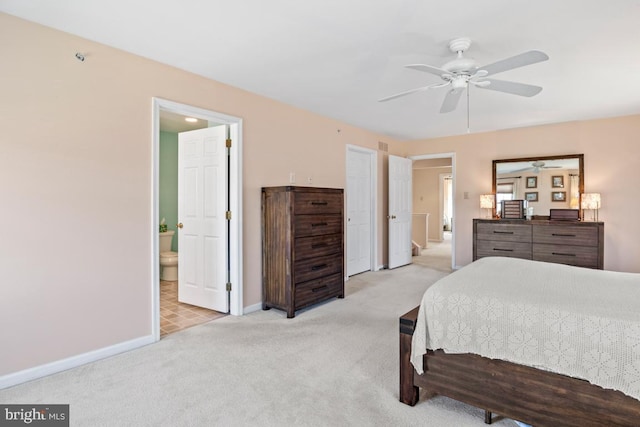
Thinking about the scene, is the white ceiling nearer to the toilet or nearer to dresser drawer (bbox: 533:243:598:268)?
dresser drawer (bbox: 533:243:598:268)

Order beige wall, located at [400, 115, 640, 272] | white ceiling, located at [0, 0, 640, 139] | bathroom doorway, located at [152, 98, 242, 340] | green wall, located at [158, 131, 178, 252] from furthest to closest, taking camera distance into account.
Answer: green wall, located at [158, 131, 178, 252] → beige wall, located at [400, 115, 640, 272] → bathroom doorway, located at [152, 98, 242, 340] → white ceiling, located at [0, 0, 640, 139]

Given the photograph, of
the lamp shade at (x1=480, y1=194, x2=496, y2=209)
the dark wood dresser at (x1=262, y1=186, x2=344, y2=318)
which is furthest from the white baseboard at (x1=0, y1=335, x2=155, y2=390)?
the lamp shade at (x1=480, y1=194, x2=496, y2=209)

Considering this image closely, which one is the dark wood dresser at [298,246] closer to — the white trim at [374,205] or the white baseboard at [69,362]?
the white baseboard at [69,362]

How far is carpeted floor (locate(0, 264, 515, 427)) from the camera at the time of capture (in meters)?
1.86

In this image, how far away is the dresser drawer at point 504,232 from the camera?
15.7ft

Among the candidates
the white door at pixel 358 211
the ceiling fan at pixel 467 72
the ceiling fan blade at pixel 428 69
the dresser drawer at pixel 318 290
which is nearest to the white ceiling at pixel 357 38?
the ceiling fan at pixel 467 72

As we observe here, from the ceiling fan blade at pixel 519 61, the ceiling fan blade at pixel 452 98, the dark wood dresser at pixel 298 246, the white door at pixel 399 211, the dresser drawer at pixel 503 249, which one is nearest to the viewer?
the ceiling fan blade at pixel 519 61

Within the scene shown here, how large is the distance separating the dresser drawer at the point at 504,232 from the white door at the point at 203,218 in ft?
12.5

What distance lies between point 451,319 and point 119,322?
249 centimetres

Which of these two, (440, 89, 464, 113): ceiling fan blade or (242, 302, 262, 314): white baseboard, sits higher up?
(440, 89, 464, 113): ceiling fan blade

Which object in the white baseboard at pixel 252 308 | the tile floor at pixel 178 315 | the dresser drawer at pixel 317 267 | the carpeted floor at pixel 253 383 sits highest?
the dresser drawer at pixel 317 267

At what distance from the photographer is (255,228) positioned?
375cm

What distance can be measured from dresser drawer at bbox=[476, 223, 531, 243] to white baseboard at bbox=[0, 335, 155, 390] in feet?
15.0

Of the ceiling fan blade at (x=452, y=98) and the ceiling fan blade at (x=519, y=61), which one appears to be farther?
the ceiling fan blade at (x=452, y=98)
